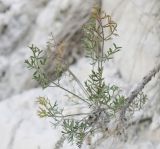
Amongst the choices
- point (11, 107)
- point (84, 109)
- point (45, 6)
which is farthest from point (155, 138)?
point (45, 6)

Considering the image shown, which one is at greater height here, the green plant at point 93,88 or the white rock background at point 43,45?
the white rock background at point 43,45

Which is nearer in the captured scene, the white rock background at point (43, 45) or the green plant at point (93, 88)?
the green plant at point (93, 88)

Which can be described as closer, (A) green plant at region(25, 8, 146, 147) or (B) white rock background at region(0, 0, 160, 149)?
(A) green plant at region(25, 8, 146, 147)

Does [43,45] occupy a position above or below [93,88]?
Result: above

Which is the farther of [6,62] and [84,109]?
[6,62]

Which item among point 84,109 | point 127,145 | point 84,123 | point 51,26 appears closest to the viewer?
point 84,123

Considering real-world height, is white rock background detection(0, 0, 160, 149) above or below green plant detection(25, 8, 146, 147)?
above

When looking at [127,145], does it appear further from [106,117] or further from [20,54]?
[20,54]

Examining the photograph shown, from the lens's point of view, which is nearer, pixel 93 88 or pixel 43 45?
pixel 93 88
